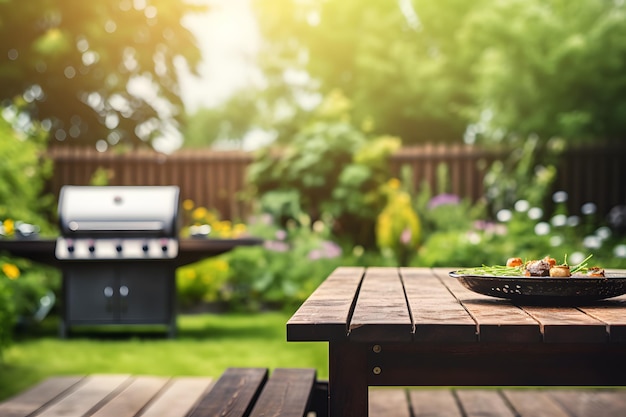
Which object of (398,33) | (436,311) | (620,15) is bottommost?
(436,311)

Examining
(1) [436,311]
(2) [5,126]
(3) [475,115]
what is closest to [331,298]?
(1) [436,311]

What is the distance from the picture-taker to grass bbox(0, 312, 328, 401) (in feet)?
17.0

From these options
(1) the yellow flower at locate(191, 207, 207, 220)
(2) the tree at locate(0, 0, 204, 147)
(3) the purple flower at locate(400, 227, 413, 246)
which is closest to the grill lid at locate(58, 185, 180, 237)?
(3) the purple flower at locate(400, 227, 413, 246)

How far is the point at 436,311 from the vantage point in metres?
1.96

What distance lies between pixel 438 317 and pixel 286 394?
1058 millimetres

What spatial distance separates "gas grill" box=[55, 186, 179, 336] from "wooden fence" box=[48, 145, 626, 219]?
388cm

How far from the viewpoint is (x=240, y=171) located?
408 inches

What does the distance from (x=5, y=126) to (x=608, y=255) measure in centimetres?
565

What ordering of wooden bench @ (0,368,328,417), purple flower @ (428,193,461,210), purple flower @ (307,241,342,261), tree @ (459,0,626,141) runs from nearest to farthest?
1. wooden bench @ (0,368,328,417)
2. purple flower @ (307,241,342,261)
3. purple flower @ (428,193,461,210)
4. tree @ (459,0,626,141)

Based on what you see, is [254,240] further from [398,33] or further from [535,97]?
[398,33]

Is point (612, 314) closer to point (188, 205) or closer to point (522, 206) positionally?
point (522, 206)

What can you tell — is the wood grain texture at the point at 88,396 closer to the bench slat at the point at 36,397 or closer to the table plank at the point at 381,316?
the bench slat at the point at 36,397

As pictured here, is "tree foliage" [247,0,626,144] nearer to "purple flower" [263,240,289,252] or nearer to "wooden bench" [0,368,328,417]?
"purple flower" [263,240,289,252]

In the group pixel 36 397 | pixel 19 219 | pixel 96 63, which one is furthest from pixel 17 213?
pixel 96 63
